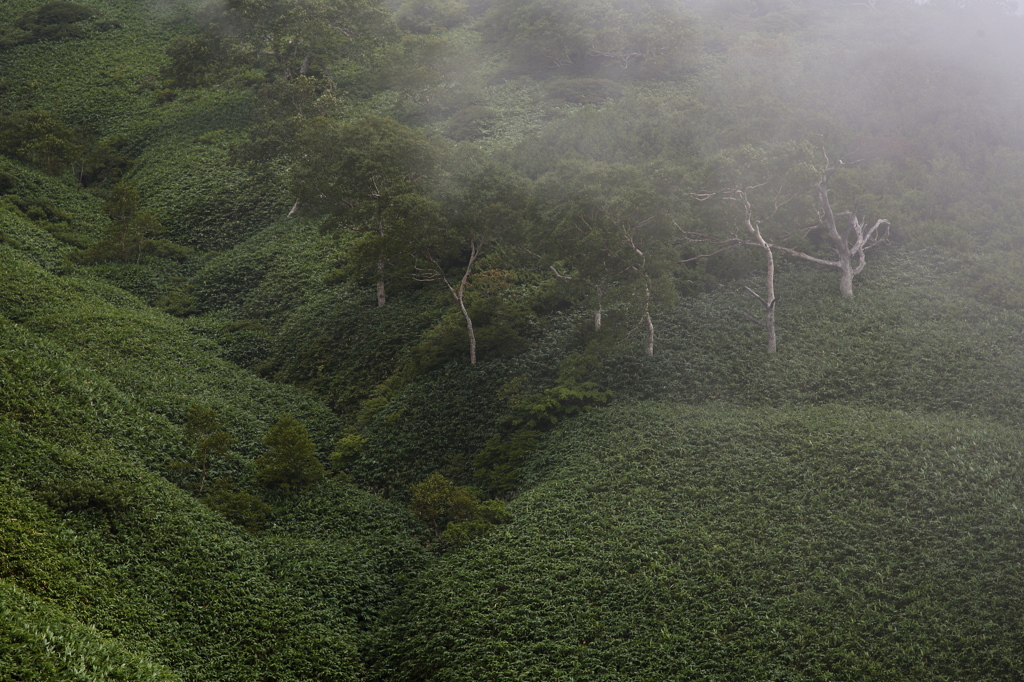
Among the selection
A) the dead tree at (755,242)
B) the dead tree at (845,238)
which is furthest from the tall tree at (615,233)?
the dead tree at (845,238)

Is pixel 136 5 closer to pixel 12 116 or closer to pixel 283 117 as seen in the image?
pixel 12 116

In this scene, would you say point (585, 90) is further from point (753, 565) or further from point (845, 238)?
point (753, 565)

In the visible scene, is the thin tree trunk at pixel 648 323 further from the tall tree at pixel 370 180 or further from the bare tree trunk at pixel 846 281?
the tall tree at pixel 370 180

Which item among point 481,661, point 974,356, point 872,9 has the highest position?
point 872,9

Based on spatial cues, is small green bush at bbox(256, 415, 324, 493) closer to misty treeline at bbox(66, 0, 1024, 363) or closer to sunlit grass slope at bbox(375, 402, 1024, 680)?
sunlit grass slope at bbox(375, 402, 1024, 680)

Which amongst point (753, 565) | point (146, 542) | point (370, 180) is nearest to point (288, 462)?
point (146, 542)

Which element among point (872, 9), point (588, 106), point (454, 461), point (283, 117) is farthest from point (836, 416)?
point (872, 9)
